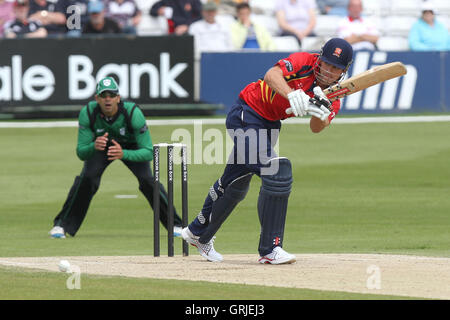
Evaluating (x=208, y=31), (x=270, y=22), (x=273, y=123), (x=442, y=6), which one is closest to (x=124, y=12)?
(x=208, y=31)

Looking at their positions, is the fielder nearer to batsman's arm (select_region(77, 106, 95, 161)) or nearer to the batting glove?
batsman's arm (select_region(77, 106, 95, 161))

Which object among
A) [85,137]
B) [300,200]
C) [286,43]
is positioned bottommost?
[300,200]

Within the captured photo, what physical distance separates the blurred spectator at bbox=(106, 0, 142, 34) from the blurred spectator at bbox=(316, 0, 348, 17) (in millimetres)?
4674

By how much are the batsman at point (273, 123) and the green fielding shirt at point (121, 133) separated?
271 centimetres

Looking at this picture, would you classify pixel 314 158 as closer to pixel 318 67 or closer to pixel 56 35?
pixel 56 35

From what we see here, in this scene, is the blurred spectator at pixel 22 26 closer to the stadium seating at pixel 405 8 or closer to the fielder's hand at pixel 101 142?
the stadium seating at pixel 405 8

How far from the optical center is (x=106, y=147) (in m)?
12.5

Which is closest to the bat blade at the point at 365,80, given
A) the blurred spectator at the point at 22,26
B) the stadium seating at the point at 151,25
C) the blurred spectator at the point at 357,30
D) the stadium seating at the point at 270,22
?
the blurred spectator at the point at 22,26

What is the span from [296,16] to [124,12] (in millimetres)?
3899

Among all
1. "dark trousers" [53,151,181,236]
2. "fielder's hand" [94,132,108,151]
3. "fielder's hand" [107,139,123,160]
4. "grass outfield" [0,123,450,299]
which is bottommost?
"grass outfield" [0,123,450,299]

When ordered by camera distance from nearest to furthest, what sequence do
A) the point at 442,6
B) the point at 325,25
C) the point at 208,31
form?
the point at 208,31 < the point at 325,25 < the point at 442,6

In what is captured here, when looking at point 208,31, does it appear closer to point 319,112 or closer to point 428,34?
point 428,34

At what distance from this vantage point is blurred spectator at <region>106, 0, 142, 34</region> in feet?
79.2

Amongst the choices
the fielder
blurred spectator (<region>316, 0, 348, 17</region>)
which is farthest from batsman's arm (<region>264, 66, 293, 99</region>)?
blurred spectator (<region>316, 0, 348, 17</region>)
